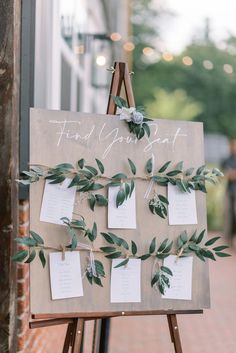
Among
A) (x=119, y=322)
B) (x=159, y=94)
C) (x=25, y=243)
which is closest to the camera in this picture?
(x=25, y=243)

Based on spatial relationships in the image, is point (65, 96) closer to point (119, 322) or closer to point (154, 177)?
point (119, 322)

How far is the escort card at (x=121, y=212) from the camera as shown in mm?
3150

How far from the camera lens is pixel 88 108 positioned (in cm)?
904

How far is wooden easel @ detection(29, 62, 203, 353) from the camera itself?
309cm

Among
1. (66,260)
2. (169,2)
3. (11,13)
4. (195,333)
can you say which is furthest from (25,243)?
(169,2)

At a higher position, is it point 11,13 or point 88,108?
point 88,108

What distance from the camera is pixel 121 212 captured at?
125 inches

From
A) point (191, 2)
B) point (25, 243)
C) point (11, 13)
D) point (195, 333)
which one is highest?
point (191, 2)

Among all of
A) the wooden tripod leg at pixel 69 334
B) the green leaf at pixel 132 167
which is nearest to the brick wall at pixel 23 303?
the wooden tripod leg at pixel 69 334

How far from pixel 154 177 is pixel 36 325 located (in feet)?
2.74

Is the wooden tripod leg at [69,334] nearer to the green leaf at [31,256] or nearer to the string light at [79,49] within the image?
the green leaf at [31,256]

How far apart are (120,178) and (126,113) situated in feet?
0.98

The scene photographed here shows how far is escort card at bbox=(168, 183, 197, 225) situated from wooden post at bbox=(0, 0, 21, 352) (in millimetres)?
719

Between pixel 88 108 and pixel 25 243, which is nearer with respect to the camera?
pixel 25 243
